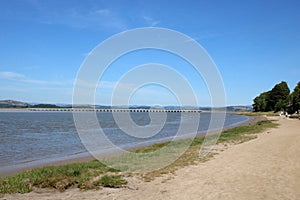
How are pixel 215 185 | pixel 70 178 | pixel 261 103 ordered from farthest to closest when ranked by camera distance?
pixel 261 103, pixel 70 178, pixel 215 185

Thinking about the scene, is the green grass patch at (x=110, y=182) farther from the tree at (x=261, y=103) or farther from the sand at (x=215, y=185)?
the tree at (x=261, y=103)

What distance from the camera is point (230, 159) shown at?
46.3 ft

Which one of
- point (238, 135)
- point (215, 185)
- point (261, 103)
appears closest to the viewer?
point (215, 185)

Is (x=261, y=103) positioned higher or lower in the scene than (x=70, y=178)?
higher

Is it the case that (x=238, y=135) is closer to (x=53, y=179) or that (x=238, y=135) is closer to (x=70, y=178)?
(x=70, y=178)

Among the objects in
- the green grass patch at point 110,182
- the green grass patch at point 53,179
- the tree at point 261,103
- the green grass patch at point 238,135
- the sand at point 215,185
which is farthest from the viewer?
the tree at point 261,103

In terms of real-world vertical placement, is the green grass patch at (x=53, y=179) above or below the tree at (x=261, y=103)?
below

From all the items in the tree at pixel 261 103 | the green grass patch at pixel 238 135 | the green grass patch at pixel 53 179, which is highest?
the tree at pixel 261 103

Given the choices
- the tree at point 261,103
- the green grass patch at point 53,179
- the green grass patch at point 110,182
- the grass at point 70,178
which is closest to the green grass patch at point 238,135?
the grass at point 70,178

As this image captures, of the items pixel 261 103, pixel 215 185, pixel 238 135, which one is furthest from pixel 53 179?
pixel 261 103

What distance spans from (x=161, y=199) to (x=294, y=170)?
19.7ft

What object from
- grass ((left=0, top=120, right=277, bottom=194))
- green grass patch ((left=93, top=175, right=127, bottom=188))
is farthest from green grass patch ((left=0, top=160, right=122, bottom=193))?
green grass patch ((left=93, top=175, right=127, bottom=188))

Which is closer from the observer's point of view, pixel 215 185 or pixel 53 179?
pixel 215 185

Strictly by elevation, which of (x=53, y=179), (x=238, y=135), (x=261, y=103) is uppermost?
(x=261, y=103)
